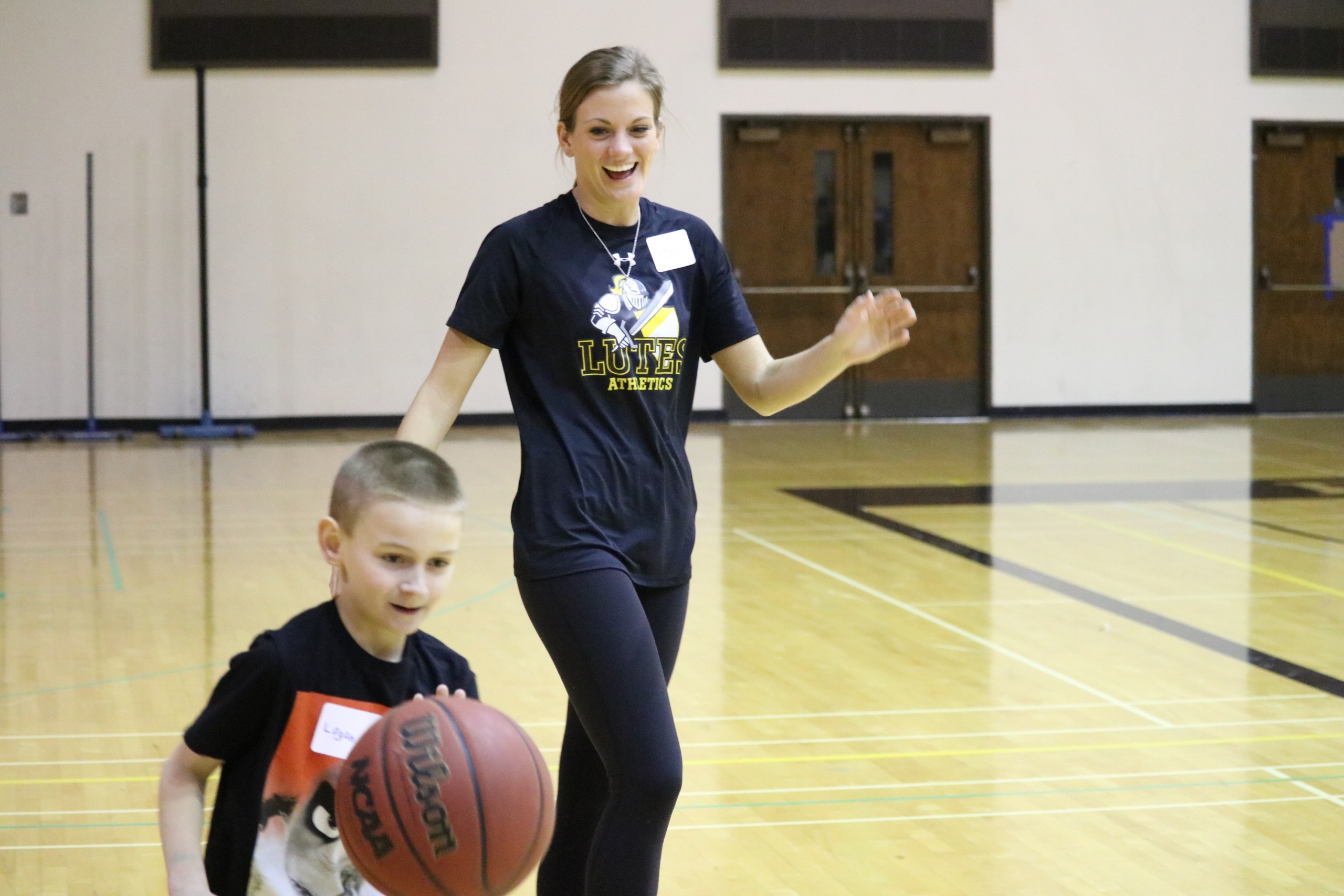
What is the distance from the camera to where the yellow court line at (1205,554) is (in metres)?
6.56

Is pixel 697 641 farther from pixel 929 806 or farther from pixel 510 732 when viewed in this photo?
pixel 510 732

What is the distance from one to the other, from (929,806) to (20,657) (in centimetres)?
315

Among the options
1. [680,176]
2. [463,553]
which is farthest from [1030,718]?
[680,176]

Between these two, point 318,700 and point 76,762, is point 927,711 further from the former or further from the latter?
point 318,700

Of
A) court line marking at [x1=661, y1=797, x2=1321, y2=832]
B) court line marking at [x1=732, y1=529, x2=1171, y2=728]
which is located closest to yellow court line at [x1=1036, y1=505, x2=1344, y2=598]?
court line marking at [x1=732, y1=529, x2=1171, y2=728]

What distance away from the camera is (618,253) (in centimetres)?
253

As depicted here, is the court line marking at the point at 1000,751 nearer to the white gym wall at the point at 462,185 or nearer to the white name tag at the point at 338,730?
the white name tag at the point at 338,730

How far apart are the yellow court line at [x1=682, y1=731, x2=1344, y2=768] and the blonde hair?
2.06 m

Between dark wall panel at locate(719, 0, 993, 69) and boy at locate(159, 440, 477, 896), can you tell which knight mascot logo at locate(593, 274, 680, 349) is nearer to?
boy at locate(159, 440, 477, 896)

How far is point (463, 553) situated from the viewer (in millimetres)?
7590

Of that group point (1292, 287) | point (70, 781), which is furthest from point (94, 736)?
point (1292, 287)

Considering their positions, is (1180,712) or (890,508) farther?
(890,508)

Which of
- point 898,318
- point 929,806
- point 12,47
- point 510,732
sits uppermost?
point 12,47

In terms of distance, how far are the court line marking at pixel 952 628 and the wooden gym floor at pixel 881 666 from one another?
20mm
